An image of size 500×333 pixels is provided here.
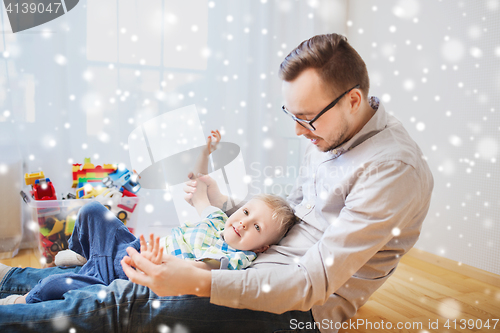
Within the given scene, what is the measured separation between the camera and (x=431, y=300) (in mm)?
1636

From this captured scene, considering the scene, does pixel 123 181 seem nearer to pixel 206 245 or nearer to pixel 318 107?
pixel 206 245

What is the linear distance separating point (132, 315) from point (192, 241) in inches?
12.0

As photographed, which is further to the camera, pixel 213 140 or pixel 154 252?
pixel 213 140

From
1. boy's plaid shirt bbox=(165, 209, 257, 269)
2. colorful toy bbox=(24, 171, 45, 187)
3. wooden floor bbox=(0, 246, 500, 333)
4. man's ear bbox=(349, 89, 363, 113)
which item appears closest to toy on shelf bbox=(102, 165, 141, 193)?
colorful toy bbox=(24, 171, 45, 187)

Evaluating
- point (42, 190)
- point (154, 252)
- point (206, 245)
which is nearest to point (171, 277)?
point (154, 252)

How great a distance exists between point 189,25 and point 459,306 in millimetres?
2117

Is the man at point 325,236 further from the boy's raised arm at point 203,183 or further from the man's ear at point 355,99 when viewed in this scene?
the boy's raised arm at point 203,183

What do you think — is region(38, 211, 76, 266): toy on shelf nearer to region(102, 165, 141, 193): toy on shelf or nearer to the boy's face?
region(102, 165, 141, 193): toy on shelf

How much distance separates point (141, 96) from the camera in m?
2.25

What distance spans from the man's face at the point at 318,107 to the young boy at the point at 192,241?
301mm

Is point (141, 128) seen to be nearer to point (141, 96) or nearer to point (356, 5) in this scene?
point (141, 96)

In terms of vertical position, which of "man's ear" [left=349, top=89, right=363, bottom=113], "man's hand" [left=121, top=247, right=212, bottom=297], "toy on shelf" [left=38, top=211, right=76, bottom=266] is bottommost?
"toy on shelf" [left=38, top=211, right=76, bottom=266]

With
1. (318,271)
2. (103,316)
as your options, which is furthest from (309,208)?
(103,316)

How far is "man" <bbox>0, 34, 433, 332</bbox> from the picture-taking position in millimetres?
881
